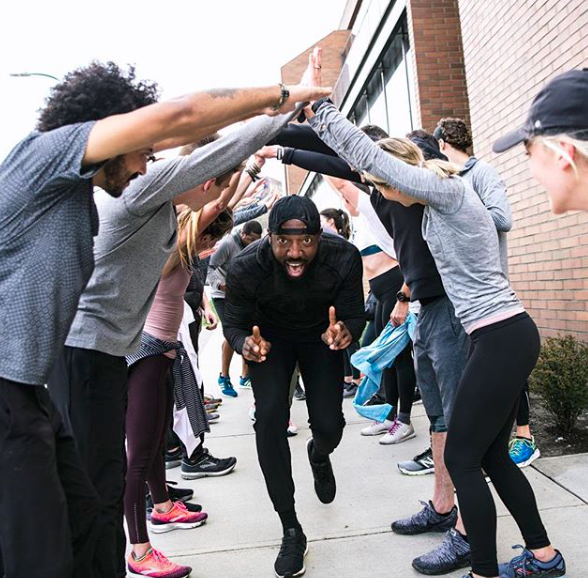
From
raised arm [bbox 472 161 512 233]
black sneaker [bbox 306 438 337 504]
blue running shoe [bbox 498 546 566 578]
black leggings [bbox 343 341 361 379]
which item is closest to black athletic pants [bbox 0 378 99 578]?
blue running shoe [bbox 498 546 566 578]

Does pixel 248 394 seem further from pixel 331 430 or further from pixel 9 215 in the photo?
pixel 9 215

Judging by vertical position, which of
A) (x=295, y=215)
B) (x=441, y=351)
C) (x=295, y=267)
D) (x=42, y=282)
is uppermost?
(x=295, y=215)

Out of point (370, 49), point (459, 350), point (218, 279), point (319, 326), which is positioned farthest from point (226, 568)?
point (370, 49)

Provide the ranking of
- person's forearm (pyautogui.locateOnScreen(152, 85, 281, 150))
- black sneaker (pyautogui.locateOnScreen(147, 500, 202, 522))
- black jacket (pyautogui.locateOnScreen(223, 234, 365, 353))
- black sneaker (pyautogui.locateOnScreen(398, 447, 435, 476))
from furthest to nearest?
1. black sneaker (pyautogui.locateOnScreen(398, 447, 435, 476))
2. black sneaker (pyautogui.locateOnScreen(147, 500, 202, 522))
3. black jacket (pyautogui.locateOnScreen(223, 234, 365, 353))
4. person's forearm (pyautogui.locateOnScreen(152, 85, 281, 150))

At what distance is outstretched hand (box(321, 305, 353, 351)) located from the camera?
3.21 meters

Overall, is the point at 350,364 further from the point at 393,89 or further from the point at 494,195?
the point at 393,89

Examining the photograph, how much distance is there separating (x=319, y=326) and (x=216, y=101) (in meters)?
1.85

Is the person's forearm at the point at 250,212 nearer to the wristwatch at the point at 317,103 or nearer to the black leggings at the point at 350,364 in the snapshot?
the wristwatch at the point at 317,103

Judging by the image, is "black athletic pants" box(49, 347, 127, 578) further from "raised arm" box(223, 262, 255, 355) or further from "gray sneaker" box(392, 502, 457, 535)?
"gray sneaker" box(392, 502, 457, 535)

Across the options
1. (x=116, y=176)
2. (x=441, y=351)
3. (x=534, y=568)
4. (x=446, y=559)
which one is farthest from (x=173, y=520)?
(x=116, y=176)

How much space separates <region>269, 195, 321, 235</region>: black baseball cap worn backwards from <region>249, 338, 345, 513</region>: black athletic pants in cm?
63

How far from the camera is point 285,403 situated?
10.7ft

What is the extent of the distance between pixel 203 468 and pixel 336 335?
83.6 inches

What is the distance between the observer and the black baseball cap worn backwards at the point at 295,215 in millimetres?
3193
